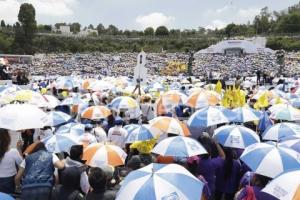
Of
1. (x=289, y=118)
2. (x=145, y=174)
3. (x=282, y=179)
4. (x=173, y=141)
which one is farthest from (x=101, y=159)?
(x=289, y=118)

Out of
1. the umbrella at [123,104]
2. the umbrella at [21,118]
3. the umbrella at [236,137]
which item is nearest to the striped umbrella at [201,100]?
the umbrella at [123,104]

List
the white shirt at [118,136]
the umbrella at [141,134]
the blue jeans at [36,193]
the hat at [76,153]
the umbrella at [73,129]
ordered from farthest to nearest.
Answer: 1. the white shirt at [118,136]
2. the umbrella at [73,129]
3. the umbrella at [141,134]
4. the hat at [76,153]
5. the blue jeans at [36,193]

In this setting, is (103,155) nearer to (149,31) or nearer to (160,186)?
(160,186)

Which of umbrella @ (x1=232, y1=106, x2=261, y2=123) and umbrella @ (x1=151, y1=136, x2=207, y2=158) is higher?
umbrella @ (x1=151, y1=136, x2=207, y2=158)

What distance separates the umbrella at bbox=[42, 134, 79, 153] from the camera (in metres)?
6.98

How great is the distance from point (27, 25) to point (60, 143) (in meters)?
Answer: 87.7

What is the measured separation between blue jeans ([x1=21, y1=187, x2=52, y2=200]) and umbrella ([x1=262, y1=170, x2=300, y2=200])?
246cm

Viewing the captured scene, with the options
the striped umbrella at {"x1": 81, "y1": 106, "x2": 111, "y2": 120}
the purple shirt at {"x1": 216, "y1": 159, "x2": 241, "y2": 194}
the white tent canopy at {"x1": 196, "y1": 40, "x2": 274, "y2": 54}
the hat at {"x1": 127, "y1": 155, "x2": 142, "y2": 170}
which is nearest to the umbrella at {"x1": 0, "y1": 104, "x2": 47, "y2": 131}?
the hat at {"x1": 127, "y1": 155, "x2": 142, "y2": 170}

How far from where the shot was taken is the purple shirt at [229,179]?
6.77 meters

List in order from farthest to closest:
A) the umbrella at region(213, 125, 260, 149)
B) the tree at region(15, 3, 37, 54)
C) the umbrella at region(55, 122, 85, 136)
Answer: the tree at region(15, 3, 37, 54)
the umbrella at region(55, 122, 85, 136)
the umbrella at region(213, 125, 260, 149)

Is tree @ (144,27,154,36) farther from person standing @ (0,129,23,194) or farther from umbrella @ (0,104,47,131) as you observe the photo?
person standing @ (0,129,23,194)

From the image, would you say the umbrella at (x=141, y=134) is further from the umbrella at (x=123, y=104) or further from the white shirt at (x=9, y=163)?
the umbrella at (x=123, y=104)

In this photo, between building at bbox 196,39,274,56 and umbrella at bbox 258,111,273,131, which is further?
building at bbox 196,39,274,56

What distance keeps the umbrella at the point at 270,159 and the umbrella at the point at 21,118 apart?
312 centimetres
